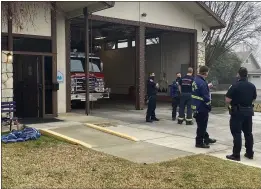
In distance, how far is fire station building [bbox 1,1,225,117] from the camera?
1273 cm

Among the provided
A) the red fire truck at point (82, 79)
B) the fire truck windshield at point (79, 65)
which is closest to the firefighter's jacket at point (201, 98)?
the red fire truck at point (82, 79)

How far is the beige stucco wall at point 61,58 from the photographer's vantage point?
47.1 feet

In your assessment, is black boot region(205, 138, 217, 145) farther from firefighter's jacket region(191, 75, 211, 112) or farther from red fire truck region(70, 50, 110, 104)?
red fire truck region(70, 50, 110, 104)

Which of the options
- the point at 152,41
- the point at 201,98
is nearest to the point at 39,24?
the point at 201,98

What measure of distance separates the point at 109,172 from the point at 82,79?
10.9 m

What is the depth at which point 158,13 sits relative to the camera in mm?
17641

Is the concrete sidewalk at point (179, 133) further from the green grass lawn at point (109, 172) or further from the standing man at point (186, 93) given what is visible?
the green grass lawn at point (109, 172)

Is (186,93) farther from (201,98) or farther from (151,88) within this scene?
(201,98)

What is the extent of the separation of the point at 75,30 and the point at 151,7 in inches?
237

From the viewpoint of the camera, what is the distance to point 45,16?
43.1 feet

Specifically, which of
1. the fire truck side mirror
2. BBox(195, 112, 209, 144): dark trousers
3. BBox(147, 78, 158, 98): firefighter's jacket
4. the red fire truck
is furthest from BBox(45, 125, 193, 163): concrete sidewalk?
the red fire truck

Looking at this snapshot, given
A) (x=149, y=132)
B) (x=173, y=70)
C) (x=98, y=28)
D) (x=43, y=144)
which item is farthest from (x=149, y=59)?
(x=43, y=144)

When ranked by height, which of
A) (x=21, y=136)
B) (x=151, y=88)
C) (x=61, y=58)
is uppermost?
(x=61, y=58)

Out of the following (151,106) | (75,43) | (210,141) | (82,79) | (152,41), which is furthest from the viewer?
(152,41)
